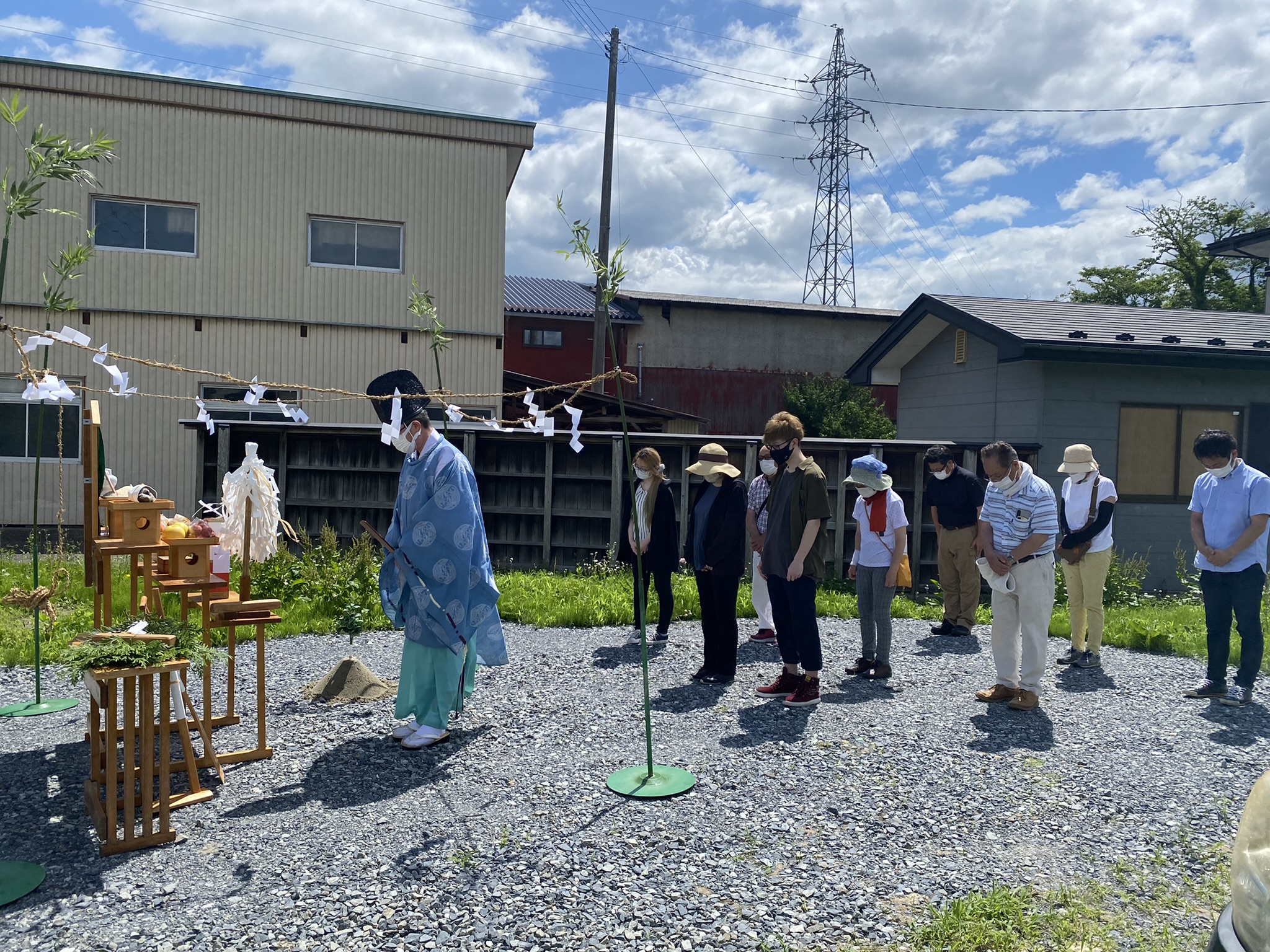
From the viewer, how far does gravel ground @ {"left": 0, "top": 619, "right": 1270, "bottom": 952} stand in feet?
11.2

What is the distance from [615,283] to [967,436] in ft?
33.5

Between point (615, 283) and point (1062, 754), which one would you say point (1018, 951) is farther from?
point (615, 283)

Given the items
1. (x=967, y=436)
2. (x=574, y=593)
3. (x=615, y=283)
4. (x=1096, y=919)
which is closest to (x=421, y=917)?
(x=1096, y=919)

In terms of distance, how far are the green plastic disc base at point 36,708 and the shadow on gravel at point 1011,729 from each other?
19.2ft

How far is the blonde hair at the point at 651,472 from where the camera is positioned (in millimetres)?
7719

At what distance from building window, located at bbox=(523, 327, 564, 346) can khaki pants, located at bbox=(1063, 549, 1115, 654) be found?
825 inches

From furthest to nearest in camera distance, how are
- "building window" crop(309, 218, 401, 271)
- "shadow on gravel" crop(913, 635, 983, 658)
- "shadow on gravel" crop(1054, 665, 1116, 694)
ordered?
"building window" crop(309, 218, 401, 271) < "shadow on gravel" crop(913, 635, 983, 658) < "shadow on gravel" crop(1054, 665, 1116, 694)

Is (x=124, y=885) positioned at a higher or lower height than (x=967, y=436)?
lower

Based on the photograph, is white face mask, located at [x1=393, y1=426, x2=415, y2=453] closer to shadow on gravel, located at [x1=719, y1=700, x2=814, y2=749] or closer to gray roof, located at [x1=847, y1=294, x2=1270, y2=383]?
shadow on gravel, located at [x1=719, y1=700, x2=814, y2=749]

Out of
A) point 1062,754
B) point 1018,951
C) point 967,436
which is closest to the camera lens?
point 1018,951

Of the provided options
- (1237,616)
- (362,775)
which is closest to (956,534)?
(1237,616)

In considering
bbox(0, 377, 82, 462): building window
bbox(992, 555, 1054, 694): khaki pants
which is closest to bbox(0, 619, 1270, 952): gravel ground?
bbox(992, 555, 1054, 694): khaki pants

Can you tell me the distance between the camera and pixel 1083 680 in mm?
7180

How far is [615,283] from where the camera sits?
468 centimetres
